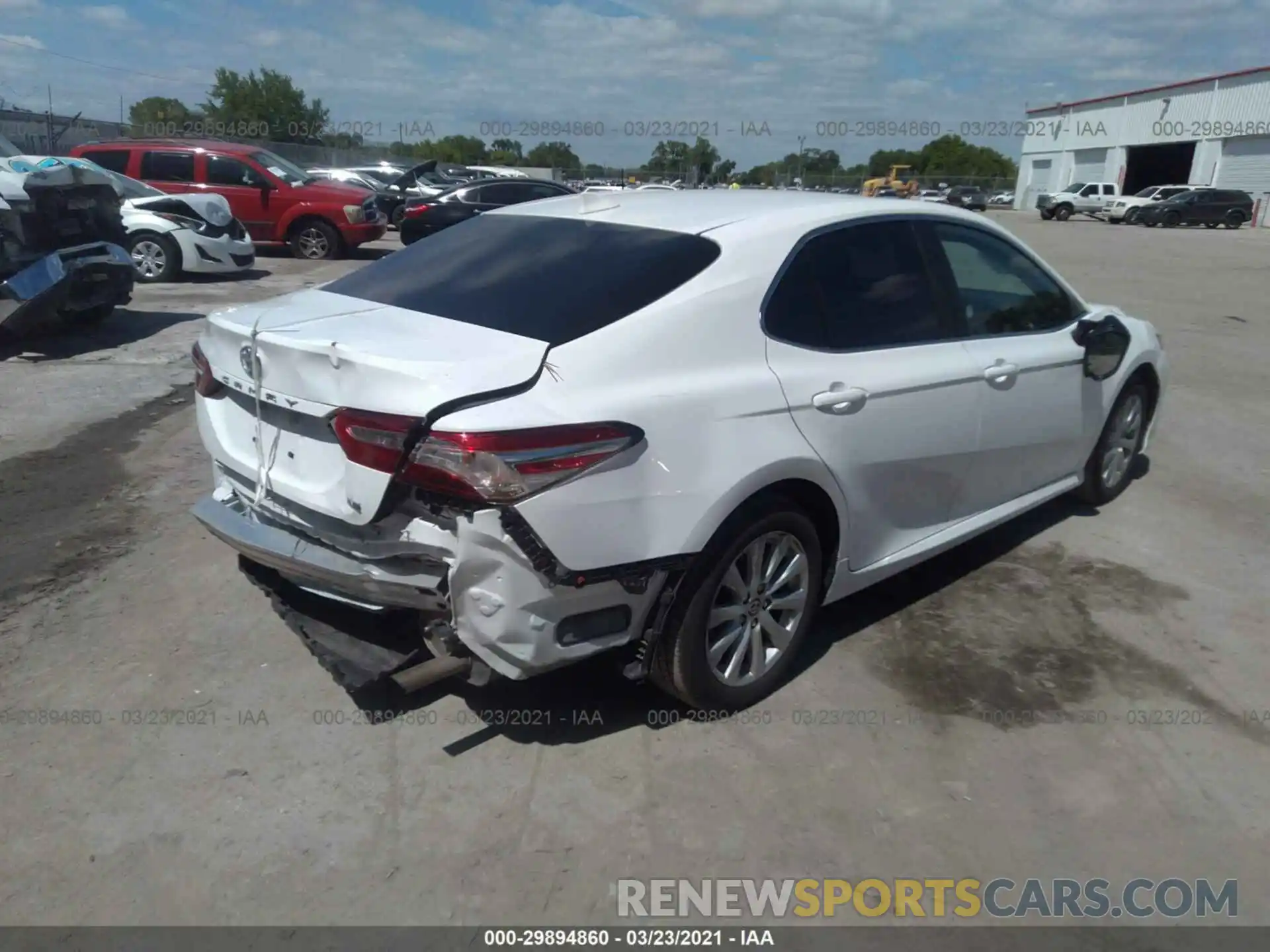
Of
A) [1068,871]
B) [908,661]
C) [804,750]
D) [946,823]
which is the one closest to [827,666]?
[908,661]

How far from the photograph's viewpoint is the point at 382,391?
2.76 metres

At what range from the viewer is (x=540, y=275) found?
3422 millimetres

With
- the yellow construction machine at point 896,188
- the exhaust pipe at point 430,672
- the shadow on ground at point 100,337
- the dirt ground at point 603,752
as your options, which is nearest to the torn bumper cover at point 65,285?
the shadow on ground at point 100,337

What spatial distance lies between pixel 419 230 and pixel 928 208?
15.8 m

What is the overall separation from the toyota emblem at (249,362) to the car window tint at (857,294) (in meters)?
1.68

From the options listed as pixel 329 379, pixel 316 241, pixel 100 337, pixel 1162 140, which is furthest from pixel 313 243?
pixel 1162 140

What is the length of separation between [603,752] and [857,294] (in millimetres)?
1928

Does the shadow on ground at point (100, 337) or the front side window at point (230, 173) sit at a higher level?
the front side window at point (230, 173)

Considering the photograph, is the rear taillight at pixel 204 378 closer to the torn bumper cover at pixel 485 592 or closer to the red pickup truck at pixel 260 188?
the torn bumper cover at pixel 485 592

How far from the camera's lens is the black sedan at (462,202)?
18422 millimetres

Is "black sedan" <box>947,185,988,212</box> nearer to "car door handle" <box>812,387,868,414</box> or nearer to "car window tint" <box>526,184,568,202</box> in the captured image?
"car window tint" <box>526,184,568,202</box>


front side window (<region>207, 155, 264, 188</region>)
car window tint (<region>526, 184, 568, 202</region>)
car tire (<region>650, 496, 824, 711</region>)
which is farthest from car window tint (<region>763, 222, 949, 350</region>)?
car window tint (<region>526, 184, 568, 202</region>)

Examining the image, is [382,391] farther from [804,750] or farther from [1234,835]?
[1234,835]
